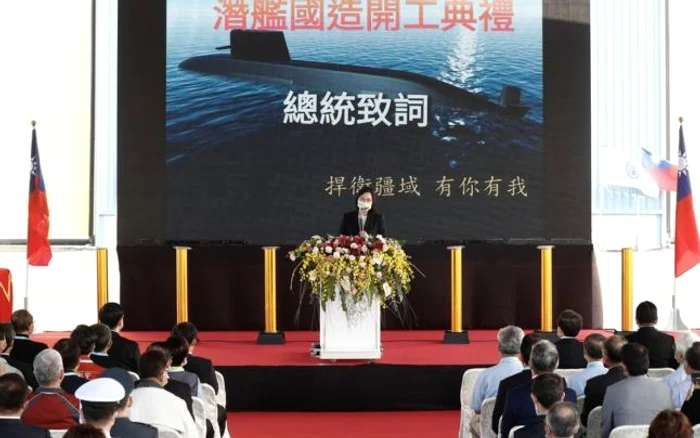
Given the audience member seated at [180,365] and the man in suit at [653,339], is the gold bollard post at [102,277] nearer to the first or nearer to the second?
the audience member seated at [180,365]

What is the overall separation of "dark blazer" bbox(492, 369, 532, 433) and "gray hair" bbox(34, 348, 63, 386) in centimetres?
207

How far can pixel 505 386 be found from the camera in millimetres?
5750

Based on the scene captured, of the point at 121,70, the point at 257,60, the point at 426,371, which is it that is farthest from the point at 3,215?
the point at 426,371

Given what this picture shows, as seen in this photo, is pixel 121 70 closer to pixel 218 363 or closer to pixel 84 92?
pixel 84 92

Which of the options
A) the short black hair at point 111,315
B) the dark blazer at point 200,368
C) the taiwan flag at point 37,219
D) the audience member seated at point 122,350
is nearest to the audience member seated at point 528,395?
the dark blazer at point 200,368

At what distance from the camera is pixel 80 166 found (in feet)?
42.5

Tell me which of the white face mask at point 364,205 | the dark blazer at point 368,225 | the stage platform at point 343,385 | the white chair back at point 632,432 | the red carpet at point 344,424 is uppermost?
the white face mask at point 364,205

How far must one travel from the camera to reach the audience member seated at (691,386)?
201 inches

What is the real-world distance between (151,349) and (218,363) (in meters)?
3.56

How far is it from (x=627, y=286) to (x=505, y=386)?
5.03 m

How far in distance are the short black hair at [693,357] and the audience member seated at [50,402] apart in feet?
9.07

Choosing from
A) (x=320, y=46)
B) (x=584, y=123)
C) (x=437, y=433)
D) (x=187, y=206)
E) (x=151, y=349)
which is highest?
(x=320, y=46)

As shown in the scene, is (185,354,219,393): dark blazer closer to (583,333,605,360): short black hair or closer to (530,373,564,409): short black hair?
(583,333,605,360): short black hair

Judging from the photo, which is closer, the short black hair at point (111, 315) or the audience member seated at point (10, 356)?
the audience member seated at point (10, 356)
